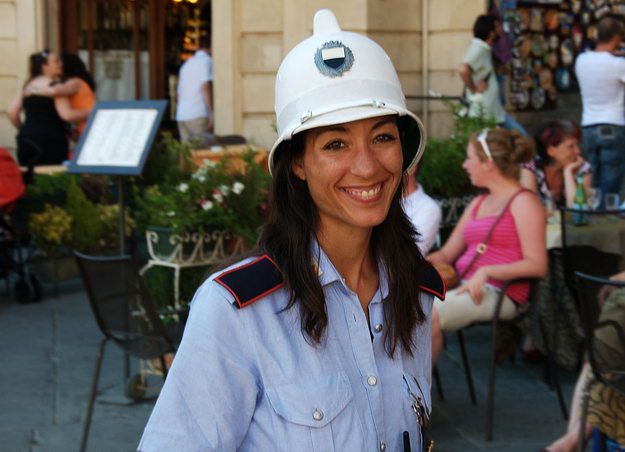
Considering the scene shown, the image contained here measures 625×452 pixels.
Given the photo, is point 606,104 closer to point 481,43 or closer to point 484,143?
point 481,43

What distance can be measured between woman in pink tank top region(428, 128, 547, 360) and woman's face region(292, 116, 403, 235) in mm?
3510

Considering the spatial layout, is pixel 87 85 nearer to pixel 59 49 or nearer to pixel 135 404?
pixel 59 49

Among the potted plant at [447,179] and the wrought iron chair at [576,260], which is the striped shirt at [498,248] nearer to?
the wrought iron chair at [576,260]

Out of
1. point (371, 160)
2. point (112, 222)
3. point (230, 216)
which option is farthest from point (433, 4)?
point (371, 160)

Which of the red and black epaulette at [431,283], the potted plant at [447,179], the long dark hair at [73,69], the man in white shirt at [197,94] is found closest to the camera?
the red and black epaulette at [431,283]

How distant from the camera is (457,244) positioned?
659cm

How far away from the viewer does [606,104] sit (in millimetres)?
10586

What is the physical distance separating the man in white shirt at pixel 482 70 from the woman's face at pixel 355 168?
9025 millimetres

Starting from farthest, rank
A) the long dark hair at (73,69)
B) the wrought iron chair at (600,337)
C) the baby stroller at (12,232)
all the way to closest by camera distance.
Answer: the long dark hair at (73,69), the baby stroller at (12,232), the wrought iron chair at (600,337)

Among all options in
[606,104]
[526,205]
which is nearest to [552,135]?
[526,205]

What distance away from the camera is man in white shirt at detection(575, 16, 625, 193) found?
10.5 metres

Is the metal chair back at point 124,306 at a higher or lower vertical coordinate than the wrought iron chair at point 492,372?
higher

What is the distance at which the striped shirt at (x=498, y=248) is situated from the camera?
6031 mm

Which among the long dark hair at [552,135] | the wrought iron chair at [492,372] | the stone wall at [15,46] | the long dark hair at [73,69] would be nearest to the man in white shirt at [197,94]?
the stone wall at [15,46]
